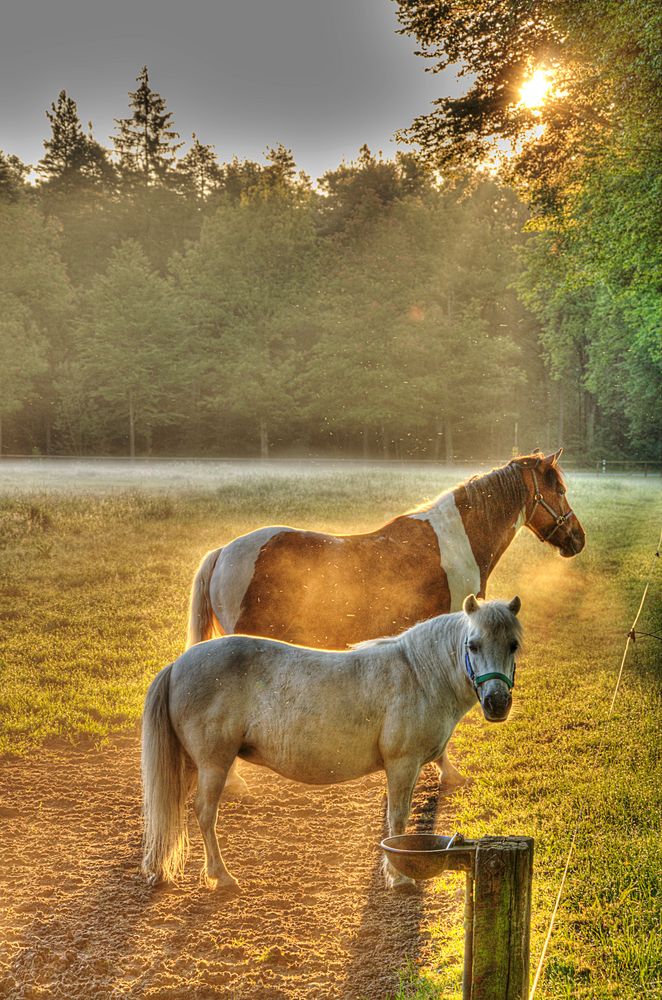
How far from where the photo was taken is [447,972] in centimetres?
335

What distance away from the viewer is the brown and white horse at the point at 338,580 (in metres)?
5.62

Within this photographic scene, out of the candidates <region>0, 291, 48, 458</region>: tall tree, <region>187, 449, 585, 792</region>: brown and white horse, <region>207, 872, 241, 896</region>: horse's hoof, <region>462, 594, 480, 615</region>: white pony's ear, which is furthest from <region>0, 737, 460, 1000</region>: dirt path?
<region>0, 291, 48, 458</region>: tall tree

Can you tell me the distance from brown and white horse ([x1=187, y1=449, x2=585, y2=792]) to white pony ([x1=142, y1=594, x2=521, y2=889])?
1483mm

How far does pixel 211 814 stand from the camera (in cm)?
394

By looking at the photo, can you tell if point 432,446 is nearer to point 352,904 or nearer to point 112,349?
point 112,349

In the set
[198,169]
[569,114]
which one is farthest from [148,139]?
[569,114]

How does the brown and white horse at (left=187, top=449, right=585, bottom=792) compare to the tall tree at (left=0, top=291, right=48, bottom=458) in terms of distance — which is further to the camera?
the tall tree at (left=0, top=291, right=48, bottom=458)

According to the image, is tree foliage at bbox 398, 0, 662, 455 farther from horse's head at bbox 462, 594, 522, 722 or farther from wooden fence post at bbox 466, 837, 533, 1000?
wooden fence post at bbox 466, 837, 533, 1000

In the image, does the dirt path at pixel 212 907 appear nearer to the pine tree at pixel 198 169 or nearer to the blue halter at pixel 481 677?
the blue halter at pixel 481 677

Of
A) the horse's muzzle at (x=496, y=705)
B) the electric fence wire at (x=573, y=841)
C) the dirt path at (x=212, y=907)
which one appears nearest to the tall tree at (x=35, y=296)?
the electric fence wire at (x=573, y=841)

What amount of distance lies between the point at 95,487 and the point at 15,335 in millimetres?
15923

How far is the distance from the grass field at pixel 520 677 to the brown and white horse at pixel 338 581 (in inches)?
40.1

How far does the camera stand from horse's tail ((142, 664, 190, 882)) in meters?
3.92

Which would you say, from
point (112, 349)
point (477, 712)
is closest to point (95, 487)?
point (112, 349)
